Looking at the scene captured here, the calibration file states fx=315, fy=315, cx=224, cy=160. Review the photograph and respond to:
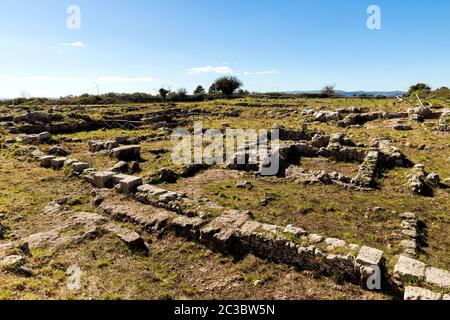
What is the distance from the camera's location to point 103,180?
13.3 metres

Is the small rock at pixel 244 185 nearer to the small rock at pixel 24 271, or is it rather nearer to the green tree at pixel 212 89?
the small rock at pixel 24 271

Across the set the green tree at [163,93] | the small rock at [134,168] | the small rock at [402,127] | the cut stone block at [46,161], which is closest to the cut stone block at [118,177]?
the small rock at [134,168]

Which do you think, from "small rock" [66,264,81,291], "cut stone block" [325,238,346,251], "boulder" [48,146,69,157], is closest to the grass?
"small rock" [66,264,81,291]

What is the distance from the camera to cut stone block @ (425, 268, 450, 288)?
20.1 ft

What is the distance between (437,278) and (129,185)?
1005 centimetres

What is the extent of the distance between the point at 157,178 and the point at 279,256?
780cm

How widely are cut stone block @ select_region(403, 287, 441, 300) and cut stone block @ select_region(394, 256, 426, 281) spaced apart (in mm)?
344

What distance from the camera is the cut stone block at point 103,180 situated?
13320 mm

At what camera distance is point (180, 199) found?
431 inches

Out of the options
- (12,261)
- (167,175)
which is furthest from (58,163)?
(12,261)

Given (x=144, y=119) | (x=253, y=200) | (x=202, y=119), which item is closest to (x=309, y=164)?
(x=253, y=200)

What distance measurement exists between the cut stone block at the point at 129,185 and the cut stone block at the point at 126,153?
20.1 ft

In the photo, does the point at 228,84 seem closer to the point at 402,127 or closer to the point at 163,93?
the point at 163,93
